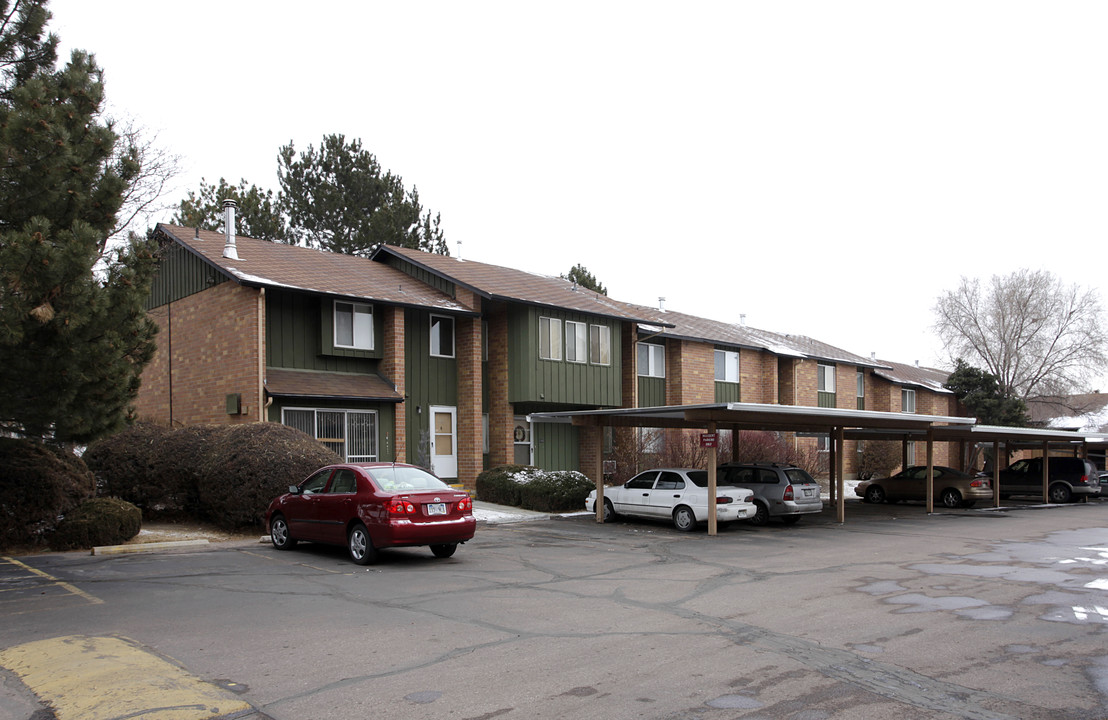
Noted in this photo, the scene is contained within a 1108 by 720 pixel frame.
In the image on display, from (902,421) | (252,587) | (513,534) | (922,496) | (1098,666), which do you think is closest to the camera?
(1098,666)

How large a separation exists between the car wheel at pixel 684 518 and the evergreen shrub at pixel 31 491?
11.9m

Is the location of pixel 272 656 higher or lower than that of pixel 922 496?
higher

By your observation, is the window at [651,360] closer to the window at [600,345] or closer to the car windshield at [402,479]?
the window at [600,345]

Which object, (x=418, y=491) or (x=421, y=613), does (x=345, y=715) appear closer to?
(x=421, y=613)

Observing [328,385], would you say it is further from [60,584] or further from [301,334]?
[60,584]

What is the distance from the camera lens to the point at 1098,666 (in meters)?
7.35

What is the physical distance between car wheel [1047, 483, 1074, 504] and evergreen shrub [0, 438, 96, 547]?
107 feet

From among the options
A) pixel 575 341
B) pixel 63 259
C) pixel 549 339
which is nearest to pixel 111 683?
pixel 63 259

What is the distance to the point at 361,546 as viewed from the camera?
12984 mm

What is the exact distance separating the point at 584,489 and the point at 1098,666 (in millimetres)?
16791

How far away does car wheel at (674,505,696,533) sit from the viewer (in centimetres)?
1933

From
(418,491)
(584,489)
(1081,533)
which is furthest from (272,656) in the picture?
(1081,533)

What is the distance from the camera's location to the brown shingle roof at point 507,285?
86.7 feet

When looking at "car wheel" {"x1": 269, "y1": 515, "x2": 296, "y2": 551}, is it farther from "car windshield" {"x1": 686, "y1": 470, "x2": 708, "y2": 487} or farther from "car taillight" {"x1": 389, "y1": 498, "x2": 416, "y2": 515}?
"car windshield" {"x1": 686, "y1": 470, "x2": 708, "y2": 487}
